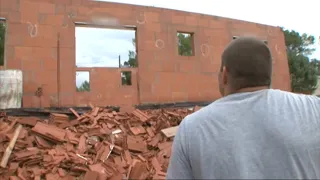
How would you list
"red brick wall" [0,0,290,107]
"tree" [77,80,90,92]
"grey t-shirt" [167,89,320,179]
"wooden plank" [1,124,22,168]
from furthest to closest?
"tree" [77,80,90,92] < "red brick wall" [0,0,290,107] < "wooden plank" [1,124,22,168] < "grey t-shirt" [167,89,320,179]

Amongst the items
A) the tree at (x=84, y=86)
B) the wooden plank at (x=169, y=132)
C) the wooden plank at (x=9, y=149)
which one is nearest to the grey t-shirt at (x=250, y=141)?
the wooden plank at (x=9, y=149)

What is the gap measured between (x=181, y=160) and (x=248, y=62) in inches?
18.6

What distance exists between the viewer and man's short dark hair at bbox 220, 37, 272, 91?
1302mm

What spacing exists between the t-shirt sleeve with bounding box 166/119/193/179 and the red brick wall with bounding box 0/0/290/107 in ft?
27.5

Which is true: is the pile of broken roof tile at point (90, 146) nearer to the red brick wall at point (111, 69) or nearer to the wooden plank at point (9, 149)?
the wooden plank at point (9, 149)

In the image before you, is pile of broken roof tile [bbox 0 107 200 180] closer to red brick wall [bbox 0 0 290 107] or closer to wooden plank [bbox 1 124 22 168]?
wooden plank [bbox 1 124 22 168]

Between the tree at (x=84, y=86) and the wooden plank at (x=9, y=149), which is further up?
the tree at (x=84, y=86)

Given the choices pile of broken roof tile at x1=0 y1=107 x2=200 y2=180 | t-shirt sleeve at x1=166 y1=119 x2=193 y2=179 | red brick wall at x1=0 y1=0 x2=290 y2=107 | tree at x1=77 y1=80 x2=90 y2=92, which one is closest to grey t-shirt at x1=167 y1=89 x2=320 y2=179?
t-shirt sleeve at x1=166 y1=119 x2=193 y2=179

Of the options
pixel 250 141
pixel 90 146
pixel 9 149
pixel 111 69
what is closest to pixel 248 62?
pixel 250 141

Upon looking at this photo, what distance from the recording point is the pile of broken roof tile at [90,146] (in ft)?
18.9

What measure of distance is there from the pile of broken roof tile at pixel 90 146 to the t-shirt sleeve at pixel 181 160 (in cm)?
425

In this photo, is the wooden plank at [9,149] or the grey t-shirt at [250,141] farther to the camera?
the wooden plank at [9,149]

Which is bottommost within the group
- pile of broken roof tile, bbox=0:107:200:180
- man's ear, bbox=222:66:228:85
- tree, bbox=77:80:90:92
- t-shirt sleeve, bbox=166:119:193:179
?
pile of broken roof tile, bbox=0:107:200:180

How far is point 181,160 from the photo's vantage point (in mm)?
1306
